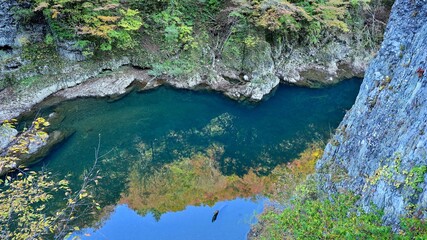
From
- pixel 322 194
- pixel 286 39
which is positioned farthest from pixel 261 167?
pixel 286 39

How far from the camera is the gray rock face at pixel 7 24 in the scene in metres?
14.1

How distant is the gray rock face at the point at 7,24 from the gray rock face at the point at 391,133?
45.1 feet

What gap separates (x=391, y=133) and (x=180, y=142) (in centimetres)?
889

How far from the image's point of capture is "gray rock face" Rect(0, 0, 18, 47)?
46.1ft

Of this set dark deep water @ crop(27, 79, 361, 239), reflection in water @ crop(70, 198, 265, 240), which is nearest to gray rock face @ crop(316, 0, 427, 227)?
reflection in water @ crop(70, 198, 265, 240)

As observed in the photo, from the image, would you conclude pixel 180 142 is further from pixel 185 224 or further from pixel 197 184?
pixel 185 224

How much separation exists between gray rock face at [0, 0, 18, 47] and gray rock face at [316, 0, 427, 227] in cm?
1376

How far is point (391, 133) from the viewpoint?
20.3 ft

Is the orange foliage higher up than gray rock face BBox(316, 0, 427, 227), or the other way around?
gray rock face BBox(316, 0, 427, 227)

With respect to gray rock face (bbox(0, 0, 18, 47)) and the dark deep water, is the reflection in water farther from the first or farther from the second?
gray rock face (bbox(0, 0, 18, 47))

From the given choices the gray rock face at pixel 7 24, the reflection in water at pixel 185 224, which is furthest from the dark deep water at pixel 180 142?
the gray rock face at pixel 7 24

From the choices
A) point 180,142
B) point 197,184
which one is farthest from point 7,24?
point 197,184

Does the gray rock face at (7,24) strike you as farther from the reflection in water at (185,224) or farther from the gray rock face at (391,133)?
the gray rock face at (391,133)

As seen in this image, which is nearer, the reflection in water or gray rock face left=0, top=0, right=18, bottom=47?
the reflection in water
